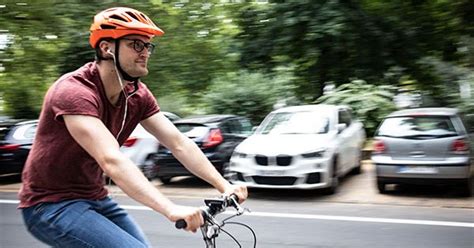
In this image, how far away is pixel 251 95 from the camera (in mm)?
16719

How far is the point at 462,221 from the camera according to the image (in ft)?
24.0

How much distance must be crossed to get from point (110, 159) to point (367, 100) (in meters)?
13.7

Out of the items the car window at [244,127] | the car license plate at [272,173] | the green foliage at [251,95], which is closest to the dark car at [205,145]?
the car window at [244,127]

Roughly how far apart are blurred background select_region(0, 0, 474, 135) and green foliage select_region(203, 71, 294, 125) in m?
0.03

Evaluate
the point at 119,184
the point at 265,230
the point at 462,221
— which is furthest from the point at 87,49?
the point at 119,184

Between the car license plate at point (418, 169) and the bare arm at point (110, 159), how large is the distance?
716cm

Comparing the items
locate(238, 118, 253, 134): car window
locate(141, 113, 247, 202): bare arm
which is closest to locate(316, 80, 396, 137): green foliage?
locate(238, 118, 253, 134): car window

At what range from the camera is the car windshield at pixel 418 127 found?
866cm

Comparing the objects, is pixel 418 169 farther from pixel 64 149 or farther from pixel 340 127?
pixel 64 149

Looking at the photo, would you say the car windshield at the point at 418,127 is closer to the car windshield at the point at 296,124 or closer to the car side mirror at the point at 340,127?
the car side mirror at the point at 340,127

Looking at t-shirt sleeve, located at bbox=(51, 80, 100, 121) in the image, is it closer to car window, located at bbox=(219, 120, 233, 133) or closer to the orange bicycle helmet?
the orange bicycle helmet

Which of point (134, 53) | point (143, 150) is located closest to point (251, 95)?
point (143, 150)

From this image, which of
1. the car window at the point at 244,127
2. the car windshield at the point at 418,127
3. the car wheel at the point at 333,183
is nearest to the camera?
the car windshield at the point at 418,127

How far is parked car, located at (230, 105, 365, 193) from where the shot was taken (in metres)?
8.96
